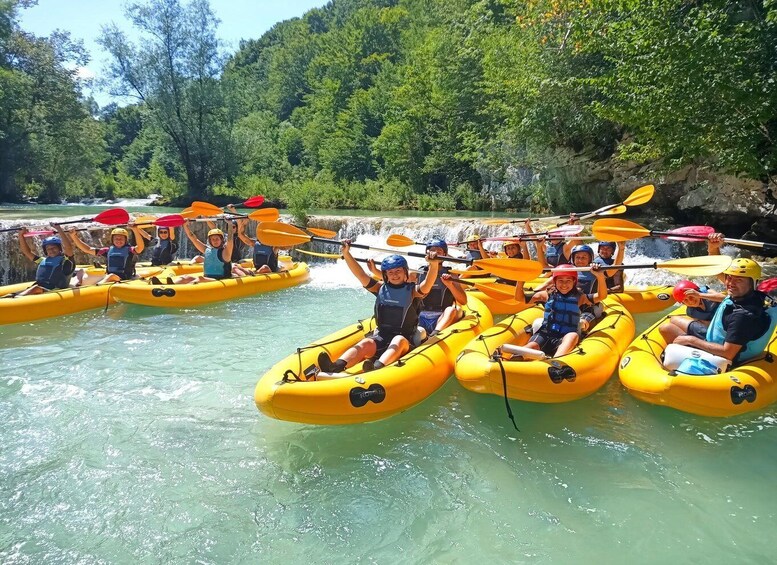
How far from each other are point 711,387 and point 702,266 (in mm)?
875

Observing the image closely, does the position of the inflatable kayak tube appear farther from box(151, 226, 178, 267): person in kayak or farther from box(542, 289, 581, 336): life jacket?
box(151, 226, 178, 267): person in kayak

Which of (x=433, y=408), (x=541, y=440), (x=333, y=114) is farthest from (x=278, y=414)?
(x=333, y=114)

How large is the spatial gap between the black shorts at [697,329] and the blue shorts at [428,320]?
78.6 inches

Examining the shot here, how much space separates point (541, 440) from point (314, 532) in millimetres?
1540

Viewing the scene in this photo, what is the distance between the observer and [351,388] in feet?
10.7

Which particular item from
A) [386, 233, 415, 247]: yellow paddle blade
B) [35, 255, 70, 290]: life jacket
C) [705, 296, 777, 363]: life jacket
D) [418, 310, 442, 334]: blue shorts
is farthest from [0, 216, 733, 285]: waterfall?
[705, 296, 777, 363]: life jacket

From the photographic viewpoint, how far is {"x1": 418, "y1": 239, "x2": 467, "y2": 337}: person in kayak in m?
4.60

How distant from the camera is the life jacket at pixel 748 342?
3518mm

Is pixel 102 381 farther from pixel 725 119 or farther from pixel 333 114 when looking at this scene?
pixel 333 114

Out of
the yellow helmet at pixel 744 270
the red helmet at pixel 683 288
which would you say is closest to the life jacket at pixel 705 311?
the red helmet at pixel 683 288

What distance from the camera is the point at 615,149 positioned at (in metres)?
11.5

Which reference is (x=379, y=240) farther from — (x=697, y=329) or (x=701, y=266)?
(x=701, y=266)

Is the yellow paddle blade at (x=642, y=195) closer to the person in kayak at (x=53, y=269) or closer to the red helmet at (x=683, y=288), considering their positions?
the red helmet at (x=683, y=288)

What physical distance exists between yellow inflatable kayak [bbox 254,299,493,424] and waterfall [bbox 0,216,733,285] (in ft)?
16.7
